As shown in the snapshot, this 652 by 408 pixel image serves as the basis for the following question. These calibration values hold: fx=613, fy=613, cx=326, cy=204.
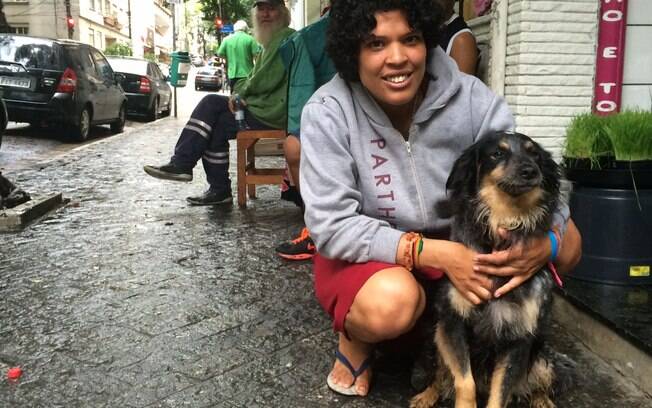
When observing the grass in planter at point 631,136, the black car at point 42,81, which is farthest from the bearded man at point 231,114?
the black car at point 42,81

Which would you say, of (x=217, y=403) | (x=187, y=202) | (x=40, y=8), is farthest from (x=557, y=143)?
(x=40, y=8)

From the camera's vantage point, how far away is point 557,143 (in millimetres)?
4695

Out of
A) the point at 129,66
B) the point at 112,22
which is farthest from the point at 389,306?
the point at 112,22

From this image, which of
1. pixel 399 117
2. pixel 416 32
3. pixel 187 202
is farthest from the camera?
pixel 187 202

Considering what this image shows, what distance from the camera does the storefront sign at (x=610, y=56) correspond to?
4535 mm

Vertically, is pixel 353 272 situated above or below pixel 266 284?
above

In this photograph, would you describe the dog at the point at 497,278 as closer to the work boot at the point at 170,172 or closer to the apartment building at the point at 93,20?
the work boot at the point at 170,172

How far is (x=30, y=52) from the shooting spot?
11.6 meters

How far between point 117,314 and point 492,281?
2216mm

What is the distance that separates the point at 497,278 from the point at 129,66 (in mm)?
16863

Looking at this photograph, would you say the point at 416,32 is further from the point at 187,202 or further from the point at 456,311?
the point at 187,202

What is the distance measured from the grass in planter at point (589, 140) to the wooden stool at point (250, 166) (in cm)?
285

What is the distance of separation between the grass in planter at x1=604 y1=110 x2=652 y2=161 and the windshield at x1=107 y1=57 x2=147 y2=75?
616 inches

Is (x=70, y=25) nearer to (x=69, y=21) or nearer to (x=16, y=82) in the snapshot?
(x=69, y=21)
